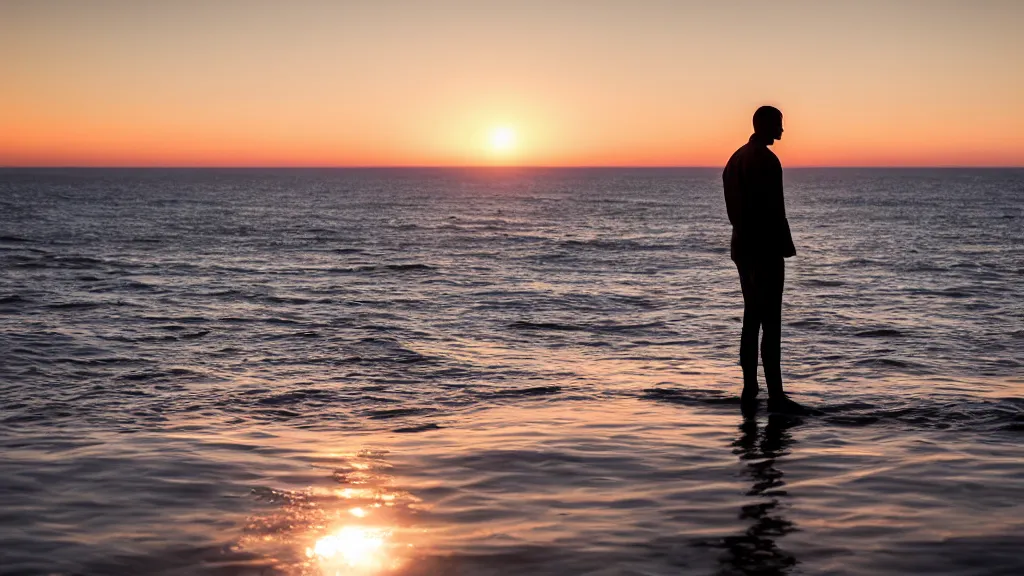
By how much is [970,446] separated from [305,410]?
4807 mm

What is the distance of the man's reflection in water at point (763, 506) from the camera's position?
13.5 ft

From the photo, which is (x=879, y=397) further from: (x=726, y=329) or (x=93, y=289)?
(x=93, y=289)

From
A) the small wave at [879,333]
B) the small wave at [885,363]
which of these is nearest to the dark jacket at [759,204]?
the small wave at [885,363]

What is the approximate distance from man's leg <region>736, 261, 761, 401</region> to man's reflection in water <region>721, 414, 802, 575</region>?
35 centimetres

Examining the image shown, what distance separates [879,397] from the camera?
8.08m

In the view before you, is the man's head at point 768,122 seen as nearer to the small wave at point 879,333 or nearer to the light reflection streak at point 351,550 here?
the light reflection streak at point 351,550

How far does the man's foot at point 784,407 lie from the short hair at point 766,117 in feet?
6.58

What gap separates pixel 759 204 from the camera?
281 inches

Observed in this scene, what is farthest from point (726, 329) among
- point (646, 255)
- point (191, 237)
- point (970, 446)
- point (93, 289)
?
point (191, 237)

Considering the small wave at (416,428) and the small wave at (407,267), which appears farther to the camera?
the small wave at (407,267)

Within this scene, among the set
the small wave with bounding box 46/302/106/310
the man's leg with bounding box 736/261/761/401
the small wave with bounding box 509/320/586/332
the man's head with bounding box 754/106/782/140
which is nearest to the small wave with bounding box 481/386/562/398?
the man's leg with bounding box 736/261/761/401

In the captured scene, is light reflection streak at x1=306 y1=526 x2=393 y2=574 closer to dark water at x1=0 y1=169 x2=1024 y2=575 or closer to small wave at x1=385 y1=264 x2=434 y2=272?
dark water at x1=0 y1=169 x2=1024 y2=575

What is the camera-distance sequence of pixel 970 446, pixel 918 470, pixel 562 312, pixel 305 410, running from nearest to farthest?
pixel 918 470
pixel 970 446
pixel 305 410
pixel 562 312

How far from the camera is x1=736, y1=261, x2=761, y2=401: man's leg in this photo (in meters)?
7.25
